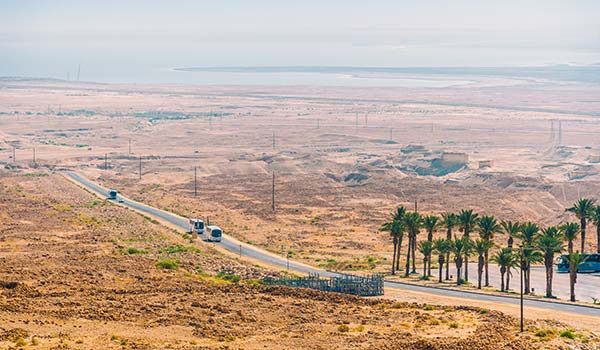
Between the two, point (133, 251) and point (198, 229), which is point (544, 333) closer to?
point (133, 251)

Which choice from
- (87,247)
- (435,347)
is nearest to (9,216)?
(87,247)

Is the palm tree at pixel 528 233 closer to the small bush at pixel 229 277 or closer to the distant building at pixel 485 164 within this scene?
the small bush at pixel 229 277

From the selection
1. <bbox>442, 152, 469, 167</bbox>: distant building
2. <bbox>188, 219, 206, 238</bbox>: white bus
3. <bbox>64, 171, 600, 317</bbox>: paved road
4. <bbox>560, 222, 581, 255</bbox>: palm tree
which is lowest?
<bbox>64, 171, 600, 317</bbox>: paved road

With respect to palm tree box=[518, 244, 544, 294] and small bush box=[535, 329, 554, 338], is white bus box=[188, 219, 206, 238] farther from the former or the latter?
small bush box=[535, 329, 554, 338]

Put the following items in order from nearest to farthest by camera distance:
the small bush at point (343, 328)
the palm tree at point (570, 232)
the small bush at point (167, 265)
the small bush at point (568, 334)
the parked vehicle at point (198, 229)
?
the small bush at point (568, 334) < the small bush at point (343, 328) < the small bush at point (167, 265) < the palm tree at point (570, 232) < the parked vehicle at point (198, 229)

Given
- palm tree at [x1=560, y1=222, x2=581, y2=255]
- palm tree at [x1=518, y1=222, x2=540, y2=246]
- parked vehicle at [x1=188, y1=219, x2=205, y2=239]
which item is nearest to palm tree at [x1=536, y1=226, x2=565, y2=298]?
palm tree at [x1=518, y1=222, x2=540, y2=246]

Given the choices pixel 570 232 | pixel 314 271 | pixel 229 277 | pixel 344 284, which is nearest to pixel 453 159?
pixel 570 232

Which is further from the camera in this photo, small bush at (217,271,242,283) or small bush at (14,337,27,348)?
small bush at (217,271,242,283)

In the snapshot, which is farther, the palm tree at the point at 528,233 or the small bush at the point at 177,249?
the small bush at the point at 177,249

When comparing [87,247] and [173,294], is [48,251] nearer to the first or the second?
[87,247]

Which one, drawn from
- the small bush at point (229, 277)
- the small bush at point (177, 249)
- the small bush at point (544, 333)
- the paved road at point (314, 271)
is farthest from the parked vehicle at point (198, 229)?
the small bush at point (544, 333)

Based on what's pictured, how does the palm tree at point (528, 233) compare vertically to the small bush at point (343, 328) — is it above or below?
above
